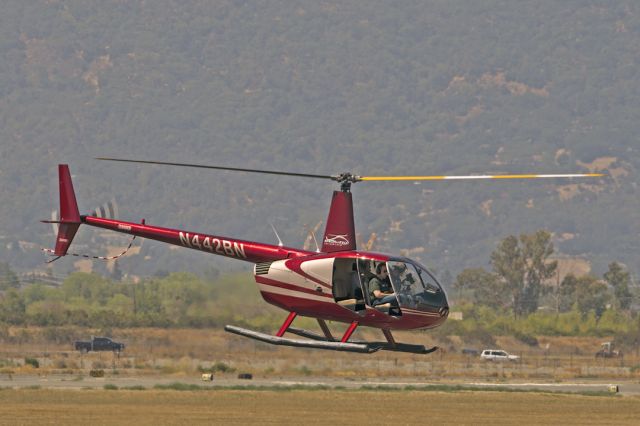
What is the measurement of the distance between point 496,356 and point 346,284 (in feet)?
308

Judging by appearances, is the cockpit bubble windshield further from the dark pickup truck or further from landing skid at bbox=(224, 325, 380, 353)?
the dark pickup truck

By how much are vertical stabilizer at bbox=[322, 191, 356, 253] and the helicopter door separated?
2.47ft

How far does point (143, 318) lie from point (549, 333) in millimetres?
47258

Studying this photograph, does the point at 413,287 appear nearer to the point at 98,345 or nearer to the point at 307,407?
the point at 307,407

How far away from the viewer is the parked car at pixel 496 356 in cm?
13712

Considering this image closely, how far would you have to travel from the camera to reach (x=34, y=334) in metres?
128

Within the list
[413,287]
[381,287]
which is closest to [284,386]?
[381,287]

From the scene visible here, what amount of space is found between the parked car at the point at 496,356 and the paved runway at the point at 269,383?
29455 mm

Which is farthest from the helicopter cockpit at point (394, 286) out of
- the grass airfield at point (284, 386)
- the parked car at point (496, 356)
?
the parked car at point (496, 356)

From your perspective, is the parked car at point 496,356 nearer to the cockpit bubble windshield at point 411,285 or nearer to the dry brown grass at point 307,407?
the dry brown grass at point 307,407

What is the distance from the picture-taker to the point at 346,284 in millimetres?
46844

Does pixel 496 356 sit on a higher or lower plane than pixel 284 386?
higher

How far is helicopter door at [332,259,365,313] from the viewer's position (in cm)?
4672

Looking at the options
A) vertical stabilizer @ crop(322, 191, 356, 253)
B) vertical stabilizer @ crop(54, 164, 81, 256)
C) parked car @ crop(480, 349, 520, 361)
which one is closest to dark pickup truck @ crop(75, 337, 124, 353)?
parked car @ crop(480, 349, 520, 361)
